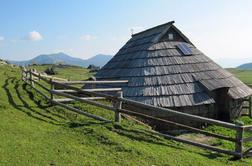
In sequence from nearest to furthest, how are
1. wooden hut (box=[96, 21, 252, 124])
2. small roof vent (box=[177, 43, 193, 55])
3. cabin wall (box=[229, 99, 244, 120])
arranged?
1. wooden hut (box=[96, 21, 252, 124])
2. cabin wall (box=[229, 99, 244, 120])
3. small roof vent (box=[177, 43, 193, 55])

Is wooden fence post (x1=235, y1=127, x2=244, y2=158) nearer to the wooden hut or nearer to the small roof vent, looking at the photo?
the wooden hut

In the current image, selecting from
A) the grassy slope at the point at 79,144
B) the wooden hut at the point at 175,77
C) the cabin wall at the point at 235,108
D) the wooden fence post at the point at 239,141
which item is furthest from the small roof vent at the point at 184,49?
the wooden fence post at the point at 239,141

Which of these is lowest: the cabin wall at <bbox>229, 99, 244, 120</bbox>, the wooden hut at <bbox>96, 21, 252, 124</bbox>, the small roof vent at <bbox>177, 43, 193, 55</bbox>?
the cabin wall at <bbox>229, 99, 244, 120</bbox>

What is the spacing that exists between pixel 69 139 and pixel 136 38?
1728 centimetres

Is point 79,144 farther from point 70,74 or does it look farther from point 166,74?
point 70,74

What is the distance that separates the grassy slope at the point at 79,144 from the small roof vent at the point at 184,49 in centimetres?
1058

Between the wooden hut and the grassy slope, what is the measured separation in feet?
20.2

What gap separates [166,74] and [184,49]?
11.3ft

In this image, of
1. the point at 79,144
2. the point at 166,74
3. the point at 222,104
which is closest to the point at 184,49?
the point at 166,74

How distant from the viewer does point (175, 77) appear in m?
18.8

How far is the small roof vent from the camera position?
21250mm

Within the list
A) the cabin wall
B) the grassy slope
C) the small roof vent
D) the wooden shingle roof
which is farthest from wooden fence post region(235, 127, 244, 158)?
the small roof vent

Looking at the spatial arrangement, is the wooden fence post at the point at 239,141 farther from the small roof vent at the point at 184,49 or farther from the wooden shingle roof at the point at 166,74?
the small roof vent at the point at 184,49

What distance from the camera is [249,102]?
20406 mm
